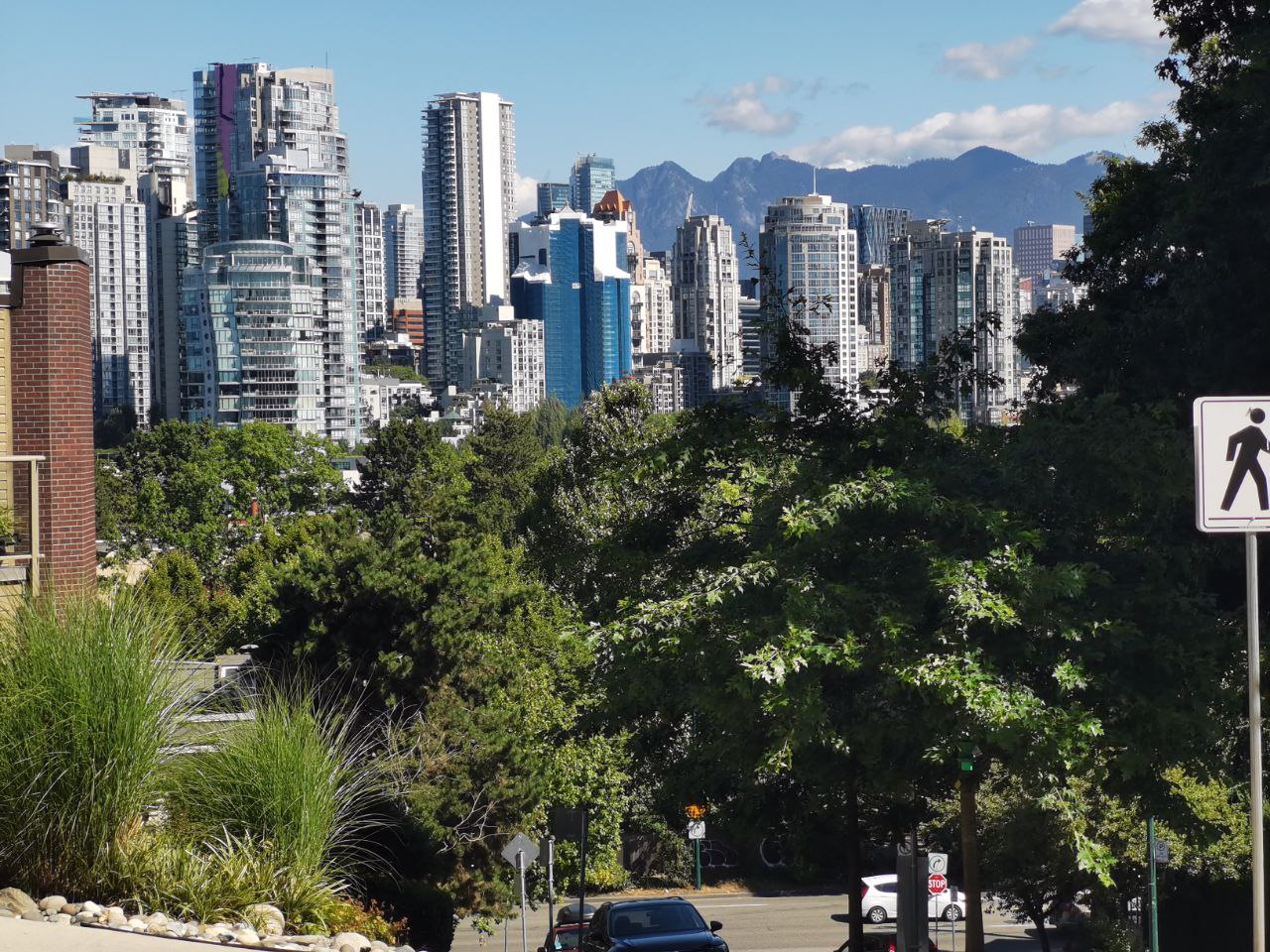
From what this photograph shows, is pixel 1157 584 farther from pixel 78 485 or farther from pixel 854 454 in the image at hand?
pixel 78 485

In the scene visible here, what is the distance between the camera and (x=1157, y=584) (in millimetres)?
13023

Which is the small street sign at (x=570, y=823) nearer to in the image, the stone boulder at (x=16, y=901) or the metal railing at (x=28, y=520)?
the metal railing at (x=28, y=520)

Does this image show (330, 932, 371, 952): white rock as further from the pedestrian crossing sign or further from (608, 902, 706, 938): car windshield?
(608, 902, 706, 938): car windshield

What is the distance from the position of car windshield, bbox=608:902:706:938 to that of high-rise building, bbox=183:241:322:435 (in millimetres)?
141095

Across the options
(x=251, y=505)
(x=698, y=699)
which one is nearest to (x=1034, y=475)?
(x=698, y=699)

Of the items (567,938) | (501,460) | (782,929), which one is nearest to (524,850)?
(567,938)

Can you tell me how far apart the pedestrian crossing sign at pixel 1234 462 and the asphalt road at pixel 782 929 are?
1951cm

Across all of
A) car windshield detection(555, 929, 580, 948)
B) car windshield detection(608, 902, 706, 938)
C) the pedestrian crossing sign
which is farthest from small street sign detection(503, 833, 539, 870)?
the pedestrian crossing sign

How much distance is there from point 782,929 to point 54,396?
62.9 ft

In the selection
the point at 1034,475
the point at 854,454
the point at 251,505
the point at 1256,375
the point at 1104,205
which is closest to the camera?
the point at 1034,475

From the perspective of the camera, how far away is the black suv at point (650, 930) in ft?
47.5

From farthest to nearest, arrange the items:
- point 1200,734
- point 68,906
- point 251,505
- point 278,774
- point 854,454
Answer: point 251,505 < point 854,454 < point 1200,734 < point 278,774 < point 68,906

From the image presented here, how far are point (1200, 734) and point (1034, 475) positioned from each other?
2.59 m

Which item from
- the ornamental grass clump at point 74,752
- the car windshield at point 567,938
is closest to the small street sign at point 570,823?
the car windshield at point 567,938
